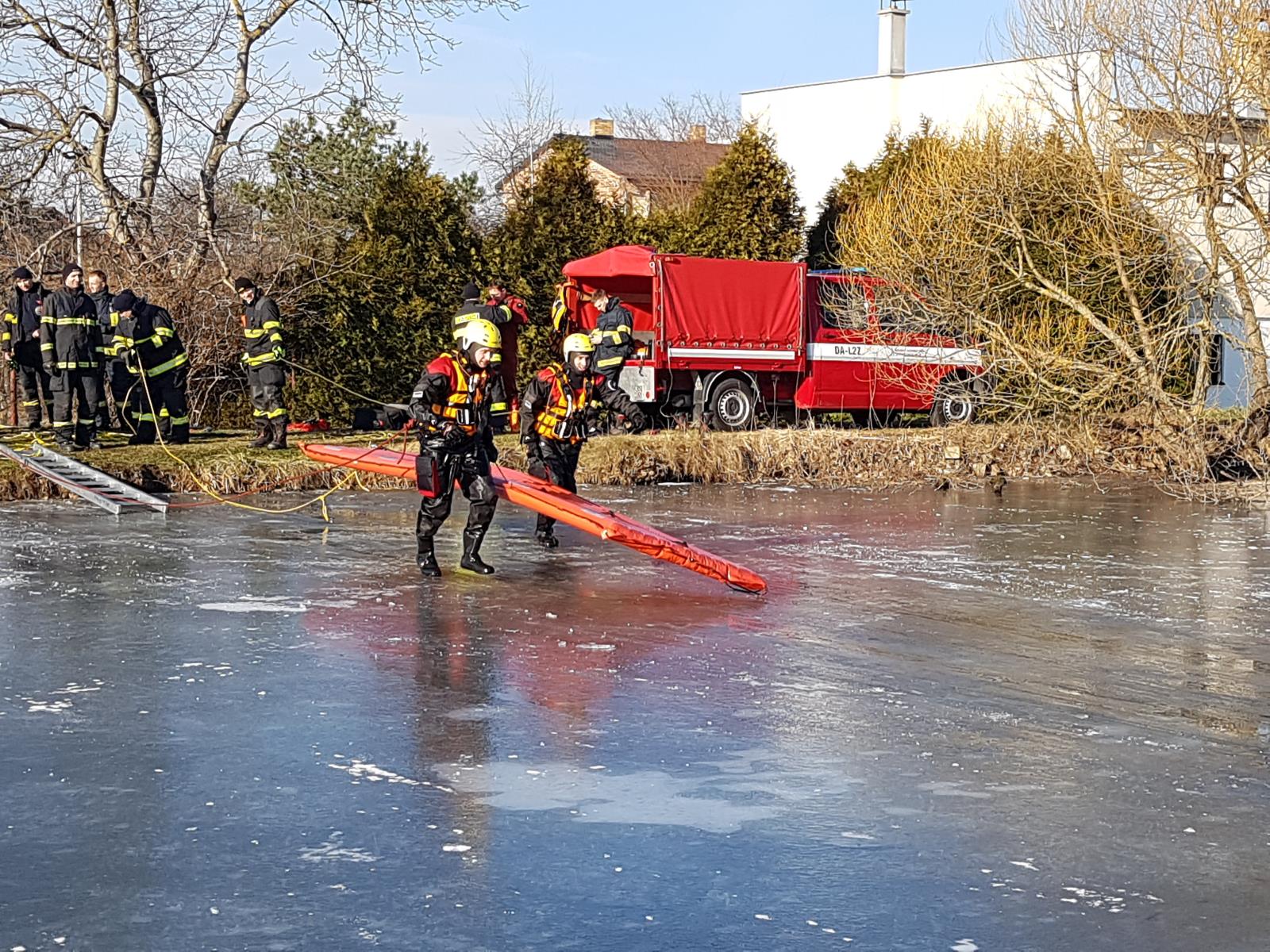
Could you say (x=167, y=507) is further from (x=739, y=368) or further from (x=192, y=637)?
(x=739, y=368)

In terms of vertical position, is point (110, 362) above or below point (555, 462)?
above

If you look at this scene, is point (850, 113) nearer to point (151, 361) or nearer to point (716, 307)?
point (716, 307)

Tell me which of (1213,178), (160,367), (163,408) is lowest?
(163,408)

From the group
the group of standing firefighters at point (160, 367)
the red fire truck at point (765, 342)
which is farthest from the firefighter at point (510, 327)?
A: the red fire truck at point (765, 342)

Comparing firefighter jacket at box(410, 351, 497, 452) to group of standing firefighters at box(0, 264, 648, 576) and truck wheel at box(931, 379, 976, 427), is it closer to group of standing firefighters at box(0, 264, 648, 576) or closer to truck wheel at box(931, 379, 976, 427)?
group of standing firefighters at box(0, 264, 648, 576)

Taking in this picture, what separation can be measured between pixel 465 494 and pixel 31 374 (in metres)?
9.72

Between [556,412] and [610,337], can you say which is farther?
[610,337]

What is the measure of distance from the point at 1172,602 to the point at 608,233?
16236 millimetres

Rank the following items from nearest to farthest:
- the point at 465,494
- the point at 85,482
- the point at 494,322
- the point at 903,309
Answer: the point at 465,494 < the point at 85,482 < the point at 494,322 < the point at 903,309

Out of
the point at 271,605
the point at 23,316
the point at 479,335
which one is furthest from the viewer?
the point at 23,316

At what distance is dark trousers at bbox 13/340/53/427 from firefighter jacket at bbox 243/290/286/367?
229 cm

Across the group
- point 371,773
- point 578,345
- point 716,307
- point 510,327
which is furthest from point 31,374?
point 371,773

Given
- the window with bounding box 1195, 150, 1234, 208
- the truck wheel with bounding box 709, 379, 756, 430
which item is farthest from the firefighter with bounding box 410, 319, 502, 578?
the truck wheel with bounding box 709, 379, 756, 430

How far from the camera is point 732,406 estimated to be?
22.9m
